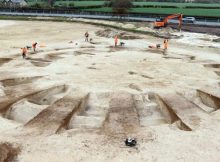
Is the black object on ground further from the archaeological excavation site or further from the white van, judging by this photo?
the white van

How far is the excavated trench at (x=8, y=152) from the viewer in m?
15.6

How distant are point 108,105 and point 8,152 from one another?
713 cm

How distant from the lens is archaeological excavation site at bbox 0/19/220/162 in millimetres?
16469

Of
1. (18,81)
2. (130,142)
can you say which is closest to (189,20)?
(18,81)

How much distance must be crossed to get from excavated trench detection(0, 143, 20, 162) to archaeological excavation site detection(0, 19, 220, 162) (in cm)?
4

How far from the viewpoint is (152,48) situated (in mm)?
39688

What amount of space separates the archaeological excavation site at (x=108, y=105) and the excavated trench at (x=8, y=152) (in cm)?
4

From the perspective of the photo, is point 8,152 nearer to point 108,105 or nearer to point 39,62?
point 108,105

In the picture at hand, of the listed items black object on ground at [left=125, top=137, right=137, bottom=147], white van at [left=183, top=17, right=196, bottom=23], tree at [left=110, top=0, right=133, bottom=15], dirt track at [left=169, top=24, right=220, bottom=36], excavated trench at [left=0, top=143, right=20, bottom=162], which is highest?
tree at [left=110, top=0, right=133, bottom=15]

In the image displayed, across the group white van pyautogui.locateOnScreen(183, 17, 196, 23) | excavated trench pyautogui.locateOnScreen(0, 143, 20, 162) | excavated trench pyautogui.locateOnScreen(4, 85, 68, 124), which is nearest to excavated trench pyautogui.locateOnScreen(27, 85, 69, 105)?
excavated trench pyautogui.locateOnScreen(4, 85, 68, 124)

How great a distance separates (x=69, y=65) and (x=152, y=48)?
1261 cm

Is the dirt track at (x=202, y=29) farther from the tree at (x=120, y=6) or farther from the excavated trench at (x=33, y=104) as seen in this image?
the excavated trench at (x=33, y=104)

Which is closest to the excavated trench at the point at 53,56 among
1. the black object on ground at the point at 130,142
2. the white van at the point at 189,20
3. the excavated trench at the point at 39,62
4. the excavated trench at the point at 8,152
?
the excavated trench at the point at 39,62

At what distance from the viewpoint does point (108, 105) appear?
21484 millimetres
